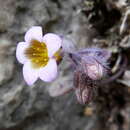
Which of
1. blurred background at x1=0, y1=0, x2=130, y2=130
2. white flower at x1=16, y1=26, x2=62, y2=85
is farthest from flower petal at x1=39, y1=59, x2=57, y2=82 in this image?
blurred background at x1=0, y1=0, x2=130, y2=130

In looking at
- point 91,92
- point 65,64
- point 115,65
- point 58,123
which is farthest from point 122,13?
point 58,123

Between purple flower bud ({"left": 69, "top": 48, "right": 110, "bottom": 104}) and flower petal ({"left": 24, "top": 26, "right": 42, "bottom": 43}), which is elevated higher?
flower petal ({"left": 24, "top": 26, "right": 42, "bottom": 43})

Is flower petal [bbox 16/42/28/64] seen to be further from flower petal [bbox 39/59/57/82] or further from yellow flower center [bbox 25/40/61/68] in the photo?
flower petal [bbox 39/59/57/82]

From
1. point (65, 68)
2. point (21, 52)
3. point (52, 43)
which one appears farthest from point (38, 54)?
point (65, 68)

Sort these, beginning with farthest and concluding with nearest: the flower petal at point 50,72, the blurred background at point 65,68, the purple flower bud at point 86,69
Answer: the blurred background at point 65,68 → the purple flower bud at point 86,69 → the flower petal at point 50,72

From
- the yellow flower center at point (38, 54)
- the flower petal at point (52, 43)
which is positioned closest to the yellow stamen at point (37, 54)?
the yellow flower center at point (38, 54)

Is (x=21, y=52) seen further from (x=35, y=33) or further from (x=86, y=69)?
(x=86, y=69)

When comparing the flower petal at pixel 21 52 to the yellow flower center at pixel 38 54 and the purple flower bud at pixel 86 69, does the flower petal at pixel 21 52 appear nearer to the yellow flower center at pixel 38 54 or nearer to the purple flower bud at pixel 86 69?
the yellow flower center at pixel 38 54
